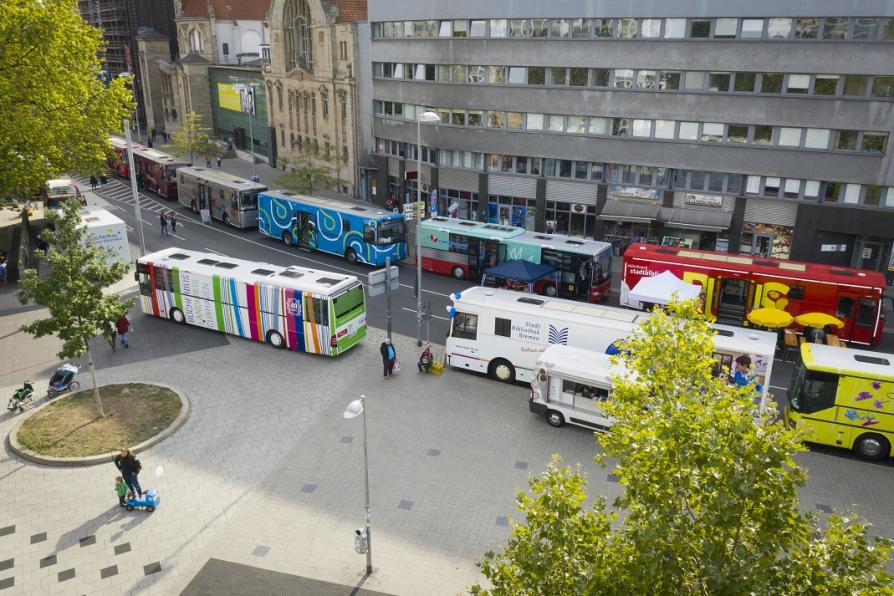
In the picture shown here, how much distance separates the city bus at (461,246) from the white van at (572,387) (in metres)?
14.1

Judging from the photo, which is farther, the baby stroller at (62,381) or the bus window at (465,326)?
the bus window at (465,326)

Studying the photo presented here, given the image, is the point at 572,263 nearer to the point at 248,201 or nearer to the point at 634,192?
the point at 634,192

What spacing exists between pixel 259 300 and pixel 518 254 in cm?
1320

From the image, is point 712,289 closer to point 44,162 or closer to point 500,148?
point 500,148

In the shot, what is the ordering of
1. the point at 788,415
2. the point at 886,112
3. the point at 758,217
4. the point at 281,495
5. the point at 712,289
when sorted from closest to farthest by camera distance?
the point at 281,495
the point at 788,415
the point at 712,289
the point at 886,112
the point at 758,217

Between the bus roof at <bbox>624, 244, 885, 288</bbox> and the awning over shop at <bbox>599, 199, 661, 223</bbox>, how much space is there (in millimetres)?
7870

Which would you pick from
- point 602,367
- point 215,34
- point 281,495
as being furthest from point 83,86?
point 215,34

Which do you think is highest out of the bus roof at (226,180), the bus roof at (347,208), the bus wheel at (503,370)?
the bus roof at (226,180)

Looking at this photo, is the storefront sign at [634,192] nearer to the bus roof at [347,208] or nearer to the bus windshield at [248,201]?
the bus roof at [347,208]

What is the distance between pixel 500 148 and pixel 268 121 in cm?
3326

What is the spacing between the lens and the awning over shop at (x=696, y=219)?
125ft

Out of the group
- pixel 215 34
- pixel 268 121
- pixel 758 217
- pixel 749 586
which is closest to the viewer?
pixel 749 586

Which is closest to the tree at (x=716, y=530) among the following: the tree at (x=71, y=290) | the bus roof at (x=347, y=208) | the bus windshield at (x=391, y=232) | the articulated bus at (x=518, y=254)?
the tree at (x=71, y=290)

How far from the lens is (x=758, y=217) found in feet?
124
